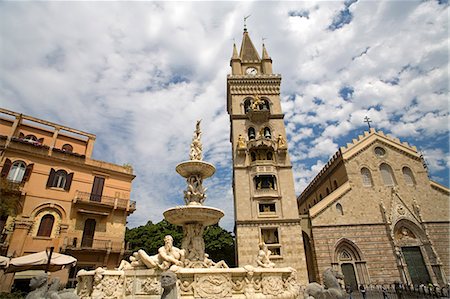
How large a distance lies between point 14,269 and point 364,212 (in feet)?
88.3

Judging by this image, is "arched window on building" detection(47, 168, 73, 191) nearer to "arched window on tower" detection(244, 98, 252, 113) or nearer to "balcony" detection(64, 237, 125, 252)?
"balcony" detection(64, 237, 125, 252)

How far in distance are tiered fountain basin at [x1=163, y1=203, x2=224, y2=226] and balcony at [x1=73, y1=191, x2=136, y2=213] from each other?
14.6 m

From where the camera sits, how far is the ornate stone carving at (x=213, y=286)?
26.8 ft

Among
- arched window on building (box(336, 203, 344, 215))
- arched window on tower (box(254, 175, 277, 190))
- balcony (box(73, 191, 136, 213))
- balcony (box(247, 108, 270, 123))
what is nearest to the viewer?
balcony (box(73, 191, 136, 213))

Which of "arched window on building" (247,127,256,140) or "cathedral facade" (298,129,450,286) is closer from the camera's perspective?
"cathedral facade" (298,129,450,286)

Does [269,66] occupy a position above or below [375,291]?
above

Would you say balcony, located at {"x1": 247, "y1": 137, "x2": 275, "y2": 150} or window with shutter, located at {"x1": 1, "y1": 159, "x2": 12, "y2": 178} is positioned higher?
balcony, located at {"x1": 247, "y1": 137, "x2": 275, "y2": 150}

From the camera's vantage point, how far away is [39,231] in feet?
67.7

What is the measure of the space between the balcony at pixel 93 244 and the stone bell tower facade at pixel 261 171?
1062cm

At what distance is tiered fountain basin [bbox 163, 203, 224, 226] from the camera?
10.9 meters

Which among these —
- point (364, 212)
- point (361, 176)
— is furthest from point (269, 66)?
point (364, 212)

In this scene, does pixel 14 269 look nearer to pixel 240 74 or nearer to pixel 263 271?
pixel 263 271

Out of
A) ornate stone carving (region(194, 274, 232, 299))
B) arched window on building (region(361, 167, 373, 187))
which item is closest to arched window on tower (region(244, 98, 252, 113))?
arched window on building (region(361, 167, 373, 187))

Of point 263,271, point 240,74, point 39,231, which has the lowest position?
point 263,271
